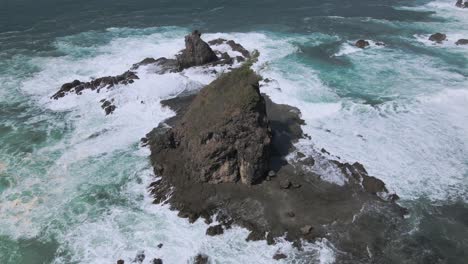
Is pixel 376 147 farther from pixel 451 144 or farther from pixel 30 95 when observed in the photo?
pixel 30 95

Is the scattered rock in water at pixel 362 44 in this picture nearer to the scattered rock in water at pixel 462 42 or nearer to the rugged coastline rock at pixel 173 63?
the scattered rock in water at pixel 462 42

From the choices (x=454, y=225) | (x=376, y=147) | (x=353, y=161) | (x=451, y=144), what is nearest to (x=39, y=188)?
(x=353, y=161)

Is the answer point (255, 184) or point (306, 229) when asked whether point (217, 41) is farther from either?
point (306, 229)

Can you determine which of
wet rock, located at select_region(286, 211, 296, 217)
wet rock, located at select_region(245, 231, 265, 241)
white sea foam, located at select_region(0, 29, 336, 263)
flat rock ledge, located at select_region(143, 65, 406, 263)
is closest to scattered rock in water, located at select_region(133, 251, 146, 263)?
white sea foam, located at select_region(0, 29, 336, 263)

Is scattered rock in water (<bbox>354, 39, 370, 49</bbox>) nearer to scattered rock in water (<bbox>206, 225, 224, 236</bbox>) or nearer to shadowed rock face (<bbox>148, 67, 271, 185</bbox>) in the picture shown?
shadowed rock face (<bbox>148, 67, 271, 185</bbox>)

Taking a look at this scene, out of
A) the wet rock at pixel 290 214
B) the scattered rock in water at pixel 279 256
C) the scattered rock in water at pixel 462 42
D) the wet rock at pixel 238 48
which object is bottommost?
the scattered rock in water at pixel 279 256

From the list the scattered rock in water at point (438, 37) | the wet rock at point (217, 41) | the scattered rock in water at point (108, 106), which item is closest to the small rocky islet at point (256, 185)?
the scattered rock in water at point (108, 106)
